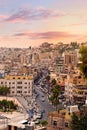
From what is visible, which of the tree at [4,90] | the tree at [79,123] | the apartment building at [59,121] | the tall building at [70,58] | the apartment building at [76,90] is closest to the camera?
the tree at [79,123]

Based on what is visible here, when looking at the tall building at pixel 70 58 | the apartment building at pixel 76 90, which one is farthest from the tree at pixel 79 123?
the tall building at pixel 70 58

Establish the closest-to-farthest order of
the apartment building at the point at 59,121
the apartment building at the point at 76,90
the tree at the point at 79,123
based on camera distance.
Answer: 1. the tree at the point at 79,123
2. the apartment building at the point at 59,121
3. the apartment building at the point at 76,90

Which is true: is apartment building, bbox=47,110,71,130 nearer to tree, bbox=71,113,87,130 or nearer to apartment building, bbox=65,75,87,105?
tree, bbox=71,113,87,130

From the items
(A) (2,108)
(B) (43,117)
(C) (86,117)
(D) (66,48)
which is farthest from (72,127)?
(D) (66,48)

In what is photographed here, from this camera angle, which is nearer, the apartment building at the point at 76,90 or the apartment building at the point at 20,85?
the apartment building at the point at 76,90

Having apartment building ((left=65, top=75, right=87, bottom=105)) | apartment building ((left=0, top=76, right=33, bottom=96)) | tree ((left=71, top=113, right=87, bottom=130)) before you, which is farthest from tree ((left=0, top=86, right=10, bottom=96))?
tree ((left=71, top=113, right=87, bottom=130))

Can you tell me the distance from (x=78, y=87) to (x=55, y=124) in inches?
431

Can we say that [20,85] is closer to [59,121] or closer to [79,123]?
[59,121]

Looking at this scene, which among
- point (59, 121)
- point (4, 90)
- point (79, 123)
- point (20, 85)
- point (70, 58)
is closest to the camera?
point (79, 123)

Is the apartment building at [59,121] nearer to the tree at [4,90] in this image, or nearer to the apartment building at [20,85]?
the tree at [4,90]

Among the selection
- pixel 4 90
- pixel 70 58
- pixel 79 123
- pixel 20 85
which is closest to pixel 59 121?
pixel 79 123

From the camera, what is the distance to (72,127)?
7.15 metres

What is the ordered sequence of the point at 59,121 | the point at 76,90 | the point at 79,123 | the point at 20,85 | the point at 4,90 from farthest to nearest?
the point at 20,85 < the point at 4,90 < the point at 76,90 < the point at 59,121 < the point at 79,123

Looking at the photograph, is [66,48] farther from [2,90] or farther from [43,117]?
[43,117]
